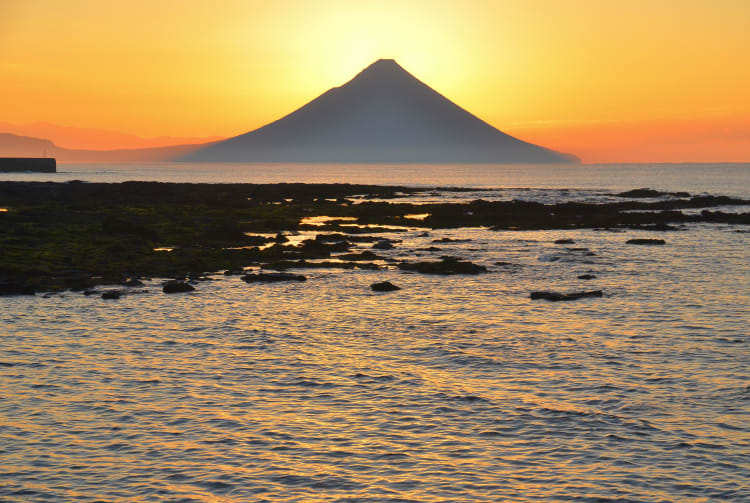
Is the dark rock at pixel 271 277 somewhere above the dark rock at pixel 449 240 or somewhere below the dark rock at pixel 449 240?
below

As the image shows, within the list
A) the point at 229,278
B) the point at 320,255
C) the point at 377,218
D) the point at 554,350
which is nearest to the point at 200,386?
the point at 554,350

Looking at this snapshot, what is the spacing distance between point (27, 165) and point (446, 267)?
175 meters

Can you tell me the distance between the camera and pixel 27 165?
18412 cm

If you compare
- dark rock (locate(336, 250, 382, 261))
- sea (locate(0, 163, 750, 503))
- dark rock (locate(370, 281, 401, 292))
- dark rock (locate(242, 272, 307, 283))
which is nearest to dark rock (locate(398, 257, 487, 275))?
dark rock (locate(336, 250, 382, 261))

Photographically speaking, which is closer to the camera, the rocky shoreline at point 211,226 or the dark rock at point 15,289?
the dark rock at point 15,289

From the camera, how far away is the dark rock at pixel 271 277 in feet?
99.6

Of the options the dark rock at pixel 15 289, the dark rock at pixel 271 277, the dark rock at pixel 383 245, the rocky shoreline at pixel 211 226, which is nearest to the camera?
the dark rock at pixel 15 289

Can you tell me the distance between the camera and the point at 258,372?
16547mm

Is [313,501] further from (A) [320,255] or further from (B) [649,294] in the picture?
(A) [320,255]

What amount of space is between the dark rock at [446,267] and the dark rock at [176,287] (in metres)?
10.3

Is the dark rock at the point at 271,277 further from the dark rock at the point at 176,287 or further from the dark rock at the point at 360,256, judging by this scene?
the dark rock at the point at 360,256

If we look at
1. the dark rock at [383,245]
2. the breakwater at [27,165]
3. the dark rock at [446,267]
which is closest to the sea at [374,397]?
the dark rock at [446,267]

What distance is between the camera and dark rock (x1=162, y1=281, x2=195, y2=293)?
27188mm

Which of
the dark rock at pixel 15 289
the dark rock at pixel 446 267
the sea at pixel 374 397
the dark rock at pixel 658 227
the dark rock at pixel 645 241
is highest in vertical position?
the dark rock at pixel 658 227
